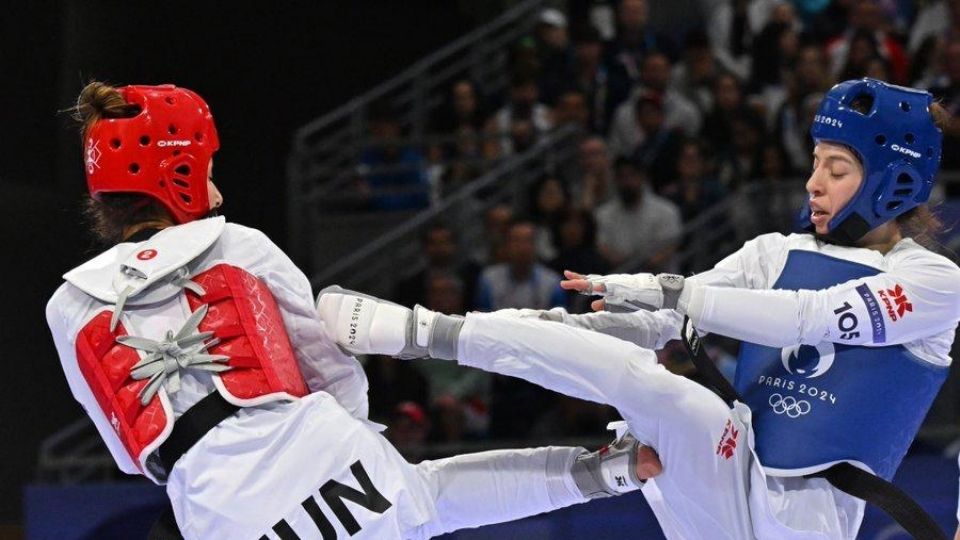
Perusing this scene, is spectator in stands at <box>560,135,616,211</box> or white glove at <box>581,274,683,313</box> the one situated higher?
white glove at <box>581,274,683,313</box>

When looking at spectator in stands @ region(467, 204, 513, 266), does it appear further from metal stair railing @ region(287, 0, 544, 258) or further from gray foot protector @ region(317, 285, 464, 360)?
gray foot protector @ region(317, 285, 464, 360)

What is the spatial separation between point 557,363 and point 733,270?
789mm

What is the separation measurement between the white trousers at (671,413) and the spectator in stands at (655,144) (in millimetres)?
4832

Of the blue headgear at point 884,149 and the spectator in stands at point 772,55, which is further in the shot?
the spectator in stands at point 772,55

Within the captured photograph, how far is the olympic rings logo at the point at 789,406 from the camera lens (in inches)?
160

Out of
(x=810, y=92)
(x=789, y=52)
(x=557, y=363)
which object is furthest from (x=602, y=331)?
A: (x=789, y=52)

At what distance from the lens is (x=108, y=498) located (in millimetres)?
6555

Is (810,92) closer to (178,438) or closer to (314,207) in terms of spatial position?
(314,207)

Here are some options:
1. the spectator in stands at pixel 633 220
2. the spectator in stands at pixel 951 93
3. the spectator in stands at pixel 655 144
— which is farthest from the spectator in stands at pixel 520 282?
the spectator in stands at pixel 951 93

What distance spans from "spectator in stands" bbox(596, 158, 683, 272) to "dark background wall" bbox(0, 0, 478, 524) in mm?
2952

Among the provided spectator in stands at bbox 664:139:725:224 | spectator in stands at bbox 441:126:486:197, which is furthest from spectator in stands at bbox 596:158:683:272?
spectator in stands at bbox 441:126:486:197

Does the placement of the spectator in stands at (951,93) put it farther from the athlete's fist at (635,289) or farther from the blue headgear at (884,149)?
the athlete's fist at (635,289)

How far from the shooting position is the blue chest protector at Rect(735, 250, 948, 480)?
4.00 m

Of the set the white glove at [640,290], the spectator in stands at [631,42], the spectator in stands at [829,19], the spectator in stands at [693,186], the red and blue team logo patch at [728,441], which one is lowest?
the spectator in stands at [693,186]
